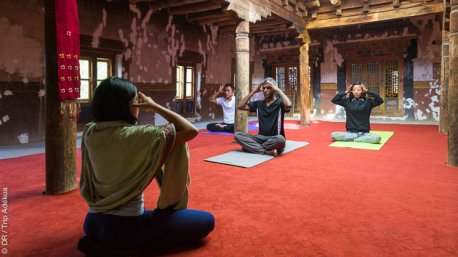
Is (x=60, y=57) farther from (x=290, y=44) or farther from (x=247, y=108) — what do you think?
(x=290, y=44)

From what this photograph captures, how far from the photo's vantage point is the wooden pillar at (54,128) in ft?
10.8

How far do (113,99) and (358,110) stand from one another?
224 inches

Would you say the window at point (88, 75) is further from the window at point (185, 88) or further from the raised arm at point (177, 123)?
the raised arm at point (177, 123)

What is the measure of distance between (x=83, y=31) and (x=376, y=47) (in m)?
8.98

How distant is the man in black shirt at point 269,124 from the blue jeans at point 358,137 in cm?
183

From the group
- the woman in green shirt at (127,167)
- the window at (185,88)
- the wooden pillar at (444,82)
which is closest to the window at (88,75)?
the window at (185,88)

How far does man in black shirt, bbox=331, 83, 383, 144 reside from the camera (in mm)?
6559

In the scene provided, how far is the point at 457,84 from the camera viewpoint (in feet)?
14.6

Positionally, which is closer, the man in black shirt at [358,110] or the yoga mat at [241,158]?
the yoga mat at [241,158]

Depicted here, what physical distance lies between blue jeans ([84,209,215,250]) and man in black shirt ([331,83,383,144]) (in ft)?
16.8

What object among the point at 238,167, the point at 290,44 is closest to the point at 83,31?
the point at 238,167

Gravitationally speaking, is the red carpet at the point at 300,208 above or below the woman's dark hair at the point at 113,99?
below

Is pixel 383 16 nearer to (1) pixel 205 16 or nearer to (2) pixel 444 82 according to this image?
(2) pixel 444 82

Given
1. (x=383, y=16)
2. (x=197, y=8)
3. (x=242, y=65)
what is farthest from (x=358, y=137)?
(x=197, y=8)
